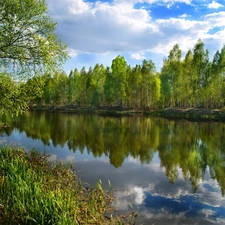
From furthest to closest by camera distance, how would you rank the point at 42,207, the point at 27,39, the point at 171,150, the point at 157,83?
the point at 157,83 → the point at 171,150 → the point at 27,39 → the point at 42,207

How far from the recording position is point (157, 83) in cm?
8894

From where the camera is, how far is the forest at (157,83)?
74.8 metres

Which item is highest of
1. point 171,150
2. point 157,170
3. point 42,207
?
point 42,207

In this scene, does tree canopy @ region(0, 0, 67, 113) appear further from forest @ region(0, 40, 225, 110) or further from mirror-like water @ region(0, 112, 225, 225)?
forest @ region(0, 40, 225, 110)

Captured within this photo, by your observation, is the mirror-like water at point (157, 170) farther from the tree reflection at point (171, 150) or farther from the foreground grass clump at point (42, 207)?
the foreground grass clump at point (42, 207)

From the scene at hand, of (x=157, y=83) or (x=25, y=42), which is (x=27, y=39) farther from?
(x=157, y=83)

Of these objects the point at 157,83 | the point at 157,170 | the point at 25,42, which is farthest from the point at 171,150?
the point at 157,83

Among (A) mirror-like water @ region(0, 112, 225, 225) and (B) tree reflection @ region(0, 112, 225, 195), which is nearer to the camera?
(A) mirror-like water @ region(0, 112, 225, 225)

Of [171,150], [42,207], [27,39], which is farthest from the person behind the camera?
[171,150]

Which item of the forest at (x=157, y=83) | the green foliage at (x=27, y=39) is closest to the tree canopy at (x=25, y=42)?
the green foliage at (x=27, y=39)

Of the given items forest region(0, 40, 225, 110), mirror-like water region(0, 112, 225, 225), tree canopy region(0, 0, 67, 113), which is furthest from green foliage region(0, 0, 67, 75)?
forest region(0, 40, 225, 110)

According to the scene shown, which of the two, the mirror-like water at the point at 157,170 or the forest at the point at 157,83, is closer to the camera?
the mirror-like water at the point at 157,170

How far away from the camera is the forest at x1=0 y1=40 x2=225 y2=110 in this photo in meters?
74.8

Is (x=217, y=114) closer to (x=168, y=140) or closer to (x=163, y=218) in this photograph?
(x=168, y=140)
